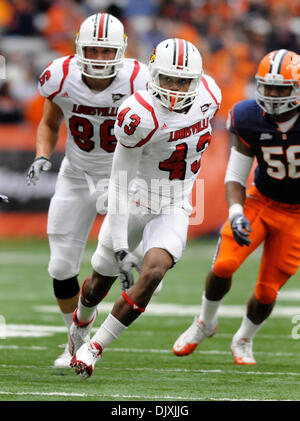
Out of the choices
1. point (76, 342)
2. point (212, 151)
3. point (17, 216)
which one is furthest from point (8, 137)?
point (76, 342)

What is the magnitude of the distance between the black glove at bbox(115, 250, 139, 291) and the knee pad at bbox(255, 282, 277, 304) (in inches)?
41.4

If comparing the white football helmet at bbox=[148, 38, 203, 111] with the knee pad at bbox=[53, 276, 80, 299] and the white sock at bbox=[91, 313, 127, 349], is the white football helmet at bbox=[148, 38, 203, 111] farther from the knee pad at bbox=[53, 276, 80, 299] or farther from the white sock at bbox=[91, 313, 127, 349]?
the knee pad at bbox=[53, 276, 80, 299]

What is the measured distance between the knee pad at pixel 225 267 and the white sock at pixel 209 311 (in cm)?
28

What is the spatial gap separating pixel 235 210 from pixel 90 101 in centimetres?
100

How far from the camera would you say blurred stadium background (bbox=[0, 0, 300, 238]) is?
37.9 ft

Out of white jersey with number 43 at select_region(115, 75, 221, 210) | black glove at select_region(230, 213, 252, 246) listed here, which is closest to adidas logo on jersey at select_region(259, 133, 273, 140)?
white jersey with number 43 at select_region(115, 75, 221, 210)

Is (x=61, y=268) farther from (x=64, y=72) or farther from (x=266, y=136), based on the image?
(x=266, y=136)

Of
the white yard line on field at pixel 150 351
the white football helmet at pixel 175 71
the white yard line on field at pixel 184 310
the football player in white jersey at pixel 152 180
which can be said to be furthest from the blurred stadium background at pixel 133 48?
the white football helmet at pixel 175 71

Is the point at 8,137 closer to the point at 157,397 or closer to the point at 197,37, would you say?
the point at 197,37

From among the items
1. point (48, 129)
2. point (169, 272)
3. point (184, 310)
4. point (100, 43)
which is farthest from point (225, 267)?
point (169, 272)

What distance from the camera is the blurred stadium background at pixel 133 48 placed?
11.5 meters

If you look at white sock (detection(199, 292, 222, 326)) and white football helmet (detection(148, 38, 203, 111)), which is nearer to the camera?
white football helmet (detection(148, 38, 203, 111))

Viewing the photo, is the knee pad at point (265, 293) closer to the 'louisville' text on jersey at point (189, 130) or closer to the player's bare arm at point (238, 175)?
the player's bare arm at point (238, 175)

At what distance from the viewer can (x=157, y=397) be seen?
4102 mm
